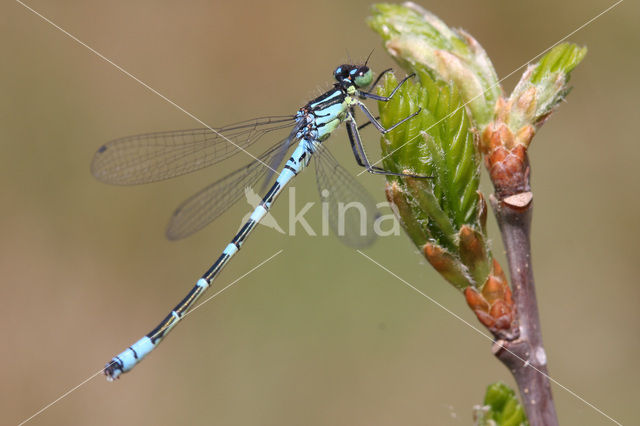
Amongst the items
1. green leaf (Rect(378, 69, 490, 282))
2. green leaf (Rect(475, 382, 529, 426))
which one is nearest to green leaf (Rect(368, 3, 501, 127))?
green leaf (Rect(378, 69, 490, 282))

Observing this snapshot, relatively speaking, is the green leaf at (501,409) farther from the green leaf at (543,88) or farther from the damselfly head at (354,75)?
the damselfly head at (354,75)

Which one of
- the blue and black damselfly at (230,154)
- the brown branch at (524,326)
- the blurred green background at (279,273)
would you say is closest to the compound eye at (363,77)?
the blue and black damselfly at (230,154)

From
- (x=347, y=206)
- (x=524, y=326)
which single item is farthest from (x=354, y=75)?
(x=524, y=326)

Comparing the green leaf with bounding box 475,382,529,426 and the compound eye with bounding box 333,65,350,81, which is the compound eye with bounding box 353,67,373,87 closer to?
the compound eye with bounding box 333,65,350,81

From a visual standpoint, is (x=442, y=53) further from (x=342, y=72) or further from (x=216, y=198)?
(x=216, y=198)

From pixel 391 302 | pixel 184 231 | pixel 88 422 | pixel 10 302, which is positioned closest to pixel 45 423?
pixel 88 422

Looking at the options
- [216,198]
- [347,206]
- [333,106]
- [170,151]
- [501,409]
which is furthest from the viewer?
[170,151]

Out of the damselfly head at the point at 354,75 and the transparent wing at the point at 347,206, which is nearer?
the transparent wing at the point at 347,206
